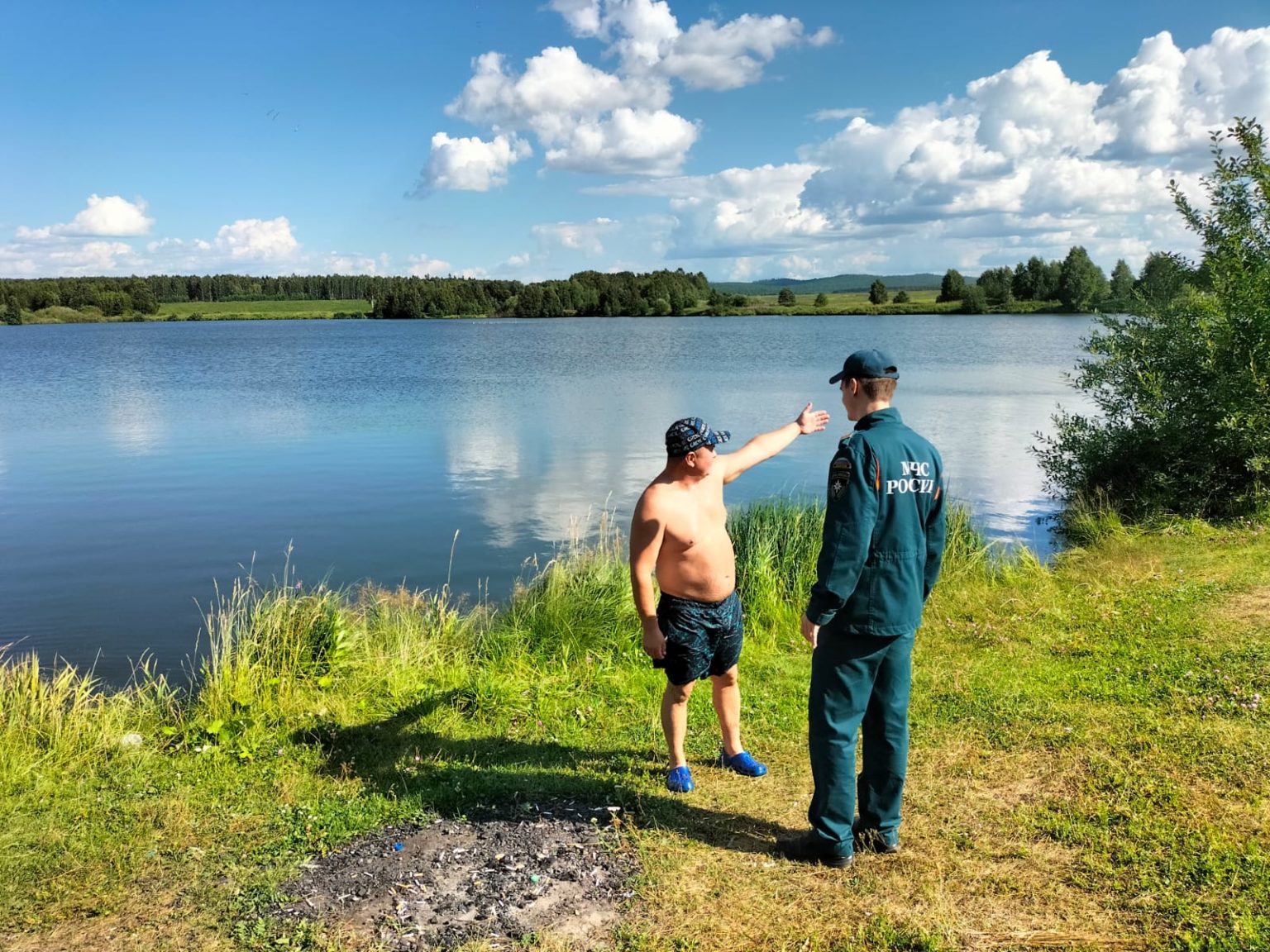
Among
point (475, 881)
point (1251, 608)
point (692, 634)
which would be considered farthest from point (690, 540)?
point (1251, 608)

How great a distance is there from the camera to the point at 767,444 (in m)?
5.39

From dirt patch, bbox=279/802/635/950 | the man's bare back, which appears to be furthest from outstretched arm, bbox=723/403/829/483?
dirt patch, bbox=279/802/635/950

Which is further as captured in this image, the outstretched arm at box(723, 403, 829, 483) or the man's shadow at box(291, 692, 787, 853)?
the outstretched arm at box(723, 403, 829, 483)

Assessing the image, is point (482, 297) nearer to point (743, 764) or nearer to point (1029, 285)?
point (1029, 285)

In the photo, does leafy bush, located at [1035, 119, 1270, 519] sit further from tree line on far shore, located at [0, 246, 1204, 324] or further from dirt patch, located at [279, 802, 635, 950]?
tree line on far shore, located at [0, 246, 1204, 324]

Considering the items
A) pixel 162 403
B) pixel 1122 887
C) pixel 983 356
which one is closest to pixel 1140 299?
pixel 1122 887

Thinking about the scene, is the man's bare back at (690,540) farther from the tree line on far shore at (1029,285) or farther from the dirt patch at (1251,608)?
the tree line on far shore at (1029,285)

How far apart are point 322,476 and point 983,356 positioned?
41166 millimetres

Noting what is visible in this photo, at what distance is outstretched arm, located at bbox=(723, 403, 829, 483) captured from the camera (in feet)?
17.0

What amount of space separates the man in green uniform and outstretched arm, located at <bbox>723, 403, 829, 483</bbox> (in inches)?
38.0

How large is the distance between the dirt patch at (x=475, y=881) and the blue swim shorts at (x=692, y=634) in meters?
0.91

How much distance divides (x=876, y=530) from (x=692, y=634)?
1.30 meters

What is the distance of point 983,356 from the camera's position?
5006cm

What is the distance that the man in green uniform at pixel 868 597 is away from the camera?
159 inches
